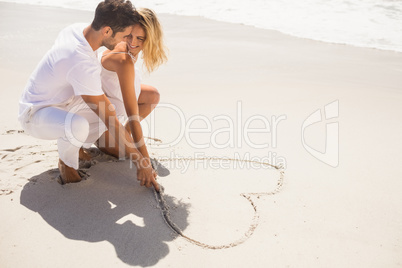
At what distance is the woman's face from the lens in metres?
2.23

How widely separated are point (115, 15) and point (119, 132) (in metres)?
0.68

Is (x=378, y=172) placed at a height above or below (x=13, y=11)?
below

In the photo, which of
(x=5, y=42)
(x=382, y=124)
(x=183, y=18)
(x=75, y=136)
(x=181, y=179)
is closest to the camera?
(x=75, y=136)

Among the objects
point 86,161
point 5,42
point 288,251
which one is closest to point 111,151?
point 86,161

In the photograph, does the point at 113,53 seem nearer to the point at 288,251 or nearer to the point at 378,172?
the point at 288,251

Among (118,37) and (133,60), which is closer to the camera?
(118,37)

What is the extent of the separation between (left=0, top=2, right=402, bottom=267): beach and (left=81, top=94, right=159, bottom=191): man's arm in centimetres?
14

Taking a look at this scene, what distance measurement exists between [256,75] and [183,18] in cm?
309

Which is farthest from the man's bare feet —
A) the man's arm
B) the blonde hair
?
the blonde hair

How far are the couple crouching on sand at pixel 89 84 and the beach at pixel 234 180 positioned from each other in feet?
0.94

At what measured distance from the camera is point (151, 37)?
2299 mm

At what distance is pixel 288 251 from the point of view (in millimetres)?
1908
